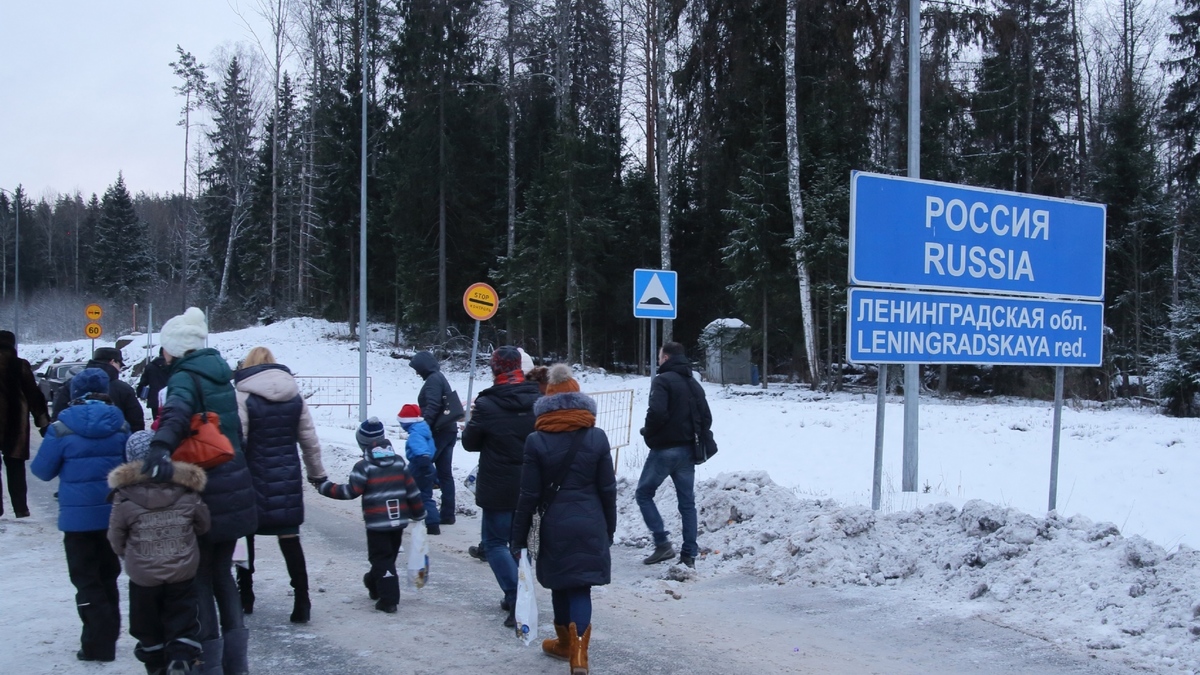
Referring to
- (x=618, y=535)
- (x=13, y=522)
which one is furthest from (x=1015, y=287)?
(x=13, y=522)

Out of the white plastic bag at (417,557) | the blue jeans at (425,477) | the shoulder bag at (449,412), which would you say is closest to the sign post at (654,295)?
the shoulder bag at (449,412)

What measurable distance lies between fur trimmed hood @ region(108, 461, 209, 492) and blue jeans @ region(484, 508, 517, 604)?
7.58ft

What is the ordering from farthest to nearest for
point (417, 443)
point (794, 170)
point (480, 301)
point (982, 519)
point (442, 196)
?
1. point (442, 196)
2. point (794, 170)
3. point (480, 301)
4. point (417, 443)
5. point (982, 519)

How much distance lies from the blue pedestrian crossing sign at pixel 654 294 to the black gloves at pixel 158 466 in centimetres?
705

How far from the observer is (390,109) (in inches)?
1693

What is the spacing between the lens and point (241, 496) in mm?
4898

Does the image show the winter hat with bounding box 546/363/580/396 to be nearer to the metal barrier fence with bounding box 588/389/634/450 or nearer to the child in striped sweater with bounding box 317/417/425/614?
the child in striped sweater with bounding box 317/417/425/614

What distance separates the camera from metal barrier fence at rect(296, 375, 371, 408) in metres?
31.0

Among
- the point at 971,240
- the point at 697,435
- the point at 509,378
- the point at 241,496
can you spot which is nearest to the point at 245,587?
the point at 241,496

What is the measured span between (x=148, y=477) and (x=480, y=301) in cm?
1150

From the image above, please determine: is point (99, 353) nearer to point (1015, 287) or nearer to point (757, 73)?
point (1015, 287)

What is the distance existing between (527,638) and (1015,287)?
6.40 m

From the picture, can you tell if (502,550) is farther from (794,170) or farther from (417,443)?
(794,170)

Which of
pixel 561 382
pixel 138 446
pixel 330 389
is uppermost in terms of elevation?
pixel 561 382
